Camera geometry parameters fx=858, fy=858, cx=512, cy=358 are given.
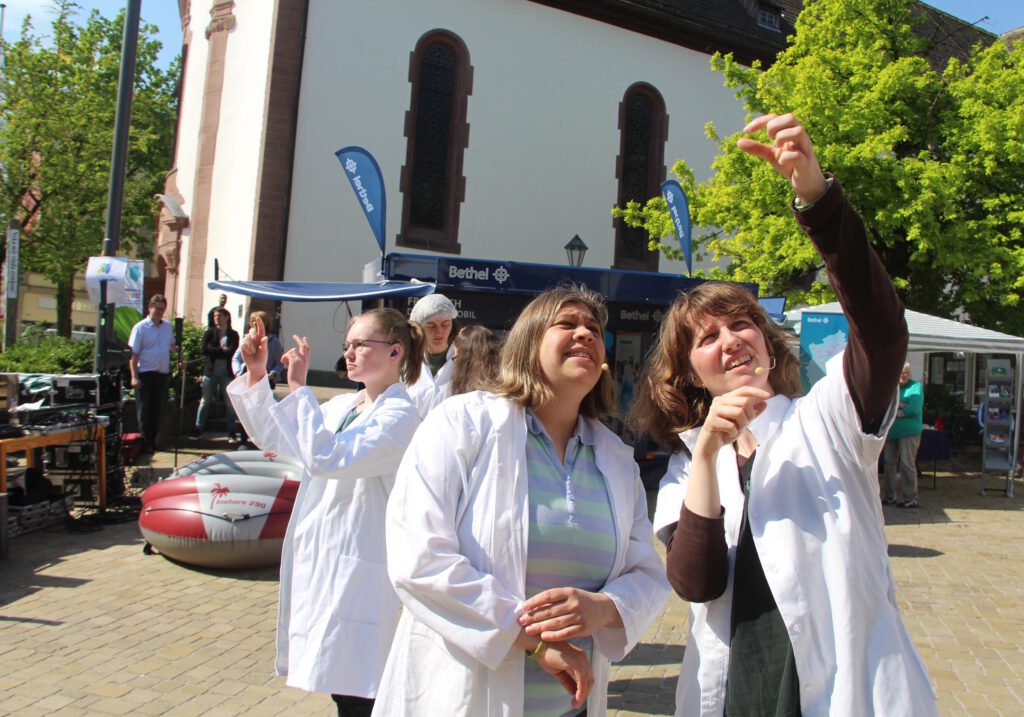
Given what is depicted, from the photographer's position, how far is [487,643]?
192 cm

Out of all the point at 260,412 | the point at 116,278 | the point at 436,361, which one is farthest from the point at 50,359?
the point at 260,412

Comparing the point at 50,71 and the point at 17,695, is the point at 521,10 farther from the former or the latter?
the point at 17,695

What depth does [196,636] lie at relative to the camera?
210 inches

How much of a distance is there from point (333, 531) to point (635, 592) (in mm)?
1313

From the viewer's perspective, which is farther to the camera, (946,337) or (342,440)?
(946,337)

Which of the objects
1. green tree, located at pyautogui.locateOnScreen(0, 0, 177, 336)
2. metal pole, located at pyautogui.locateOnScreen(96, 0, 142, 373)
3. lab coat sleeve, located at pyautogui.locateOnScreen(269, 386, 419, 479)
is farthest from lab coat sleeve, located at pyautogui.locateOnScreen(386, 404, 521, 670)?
green tree, located at pyautogui.locateOnScreen(0, 0, 177, 336)

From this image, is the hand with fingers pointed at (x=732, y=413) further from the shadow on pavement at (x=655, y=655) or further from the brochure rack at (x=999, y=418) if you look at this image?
the brochure rack at (x=999, y=418)

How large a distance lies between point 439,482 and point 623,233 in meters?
22.0

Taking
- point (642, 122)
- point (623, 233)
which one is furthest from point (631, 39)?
point (623, 233)

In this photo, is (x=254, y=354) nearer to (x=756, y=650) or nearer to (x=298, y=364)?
(x=298, y=364)

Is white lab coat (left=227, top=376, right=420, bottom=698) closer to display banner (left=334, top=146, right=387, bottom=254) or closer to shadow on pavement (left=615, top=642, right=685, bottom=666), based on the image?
shadow on pavement (left=615, top=642, right=685, bottom=666)

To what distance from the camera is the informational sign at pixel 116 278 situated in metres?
9.60

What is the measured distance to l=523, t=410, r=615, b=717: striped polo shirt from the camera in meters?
2.07

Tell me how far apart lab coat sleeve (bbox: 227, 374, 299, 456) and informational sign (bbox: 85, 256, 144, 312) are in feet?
24.2
